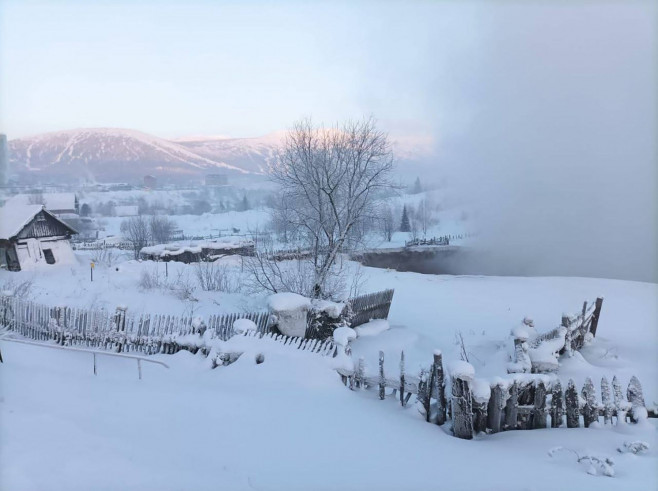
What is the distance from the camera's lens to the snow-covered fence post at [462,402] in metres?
5.78

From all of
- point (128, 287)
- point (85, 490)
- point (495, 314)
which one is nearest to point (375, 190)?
point (495, 314)

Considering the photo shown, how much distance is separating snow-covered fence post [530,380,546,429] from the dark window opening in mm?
33537

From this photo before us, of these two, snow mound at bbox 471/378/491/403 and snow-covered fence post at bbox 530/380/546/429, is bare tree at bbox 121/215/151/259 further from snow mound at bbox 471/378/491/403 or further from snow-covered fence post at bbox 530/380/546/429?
snow-covered fence post at bbox 530/380/546/429

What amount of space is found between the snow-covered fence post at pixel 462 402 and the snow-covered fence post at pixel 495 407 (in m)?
0.32

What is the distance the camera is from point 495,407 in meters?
5.83

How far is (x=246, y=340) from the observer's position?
8.21 m

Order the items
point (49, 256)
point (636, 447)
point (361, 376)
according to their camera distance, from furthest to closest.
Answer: point (49, 256) < point (361, 376) < point (636, 447)

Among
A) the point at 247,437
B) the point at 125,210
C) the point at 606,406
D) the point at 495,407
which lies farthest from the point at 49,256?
the point at 125,210

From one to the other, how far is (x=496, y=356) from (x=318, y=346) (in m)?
6.33

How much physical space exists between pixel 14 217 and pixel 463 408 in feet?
108

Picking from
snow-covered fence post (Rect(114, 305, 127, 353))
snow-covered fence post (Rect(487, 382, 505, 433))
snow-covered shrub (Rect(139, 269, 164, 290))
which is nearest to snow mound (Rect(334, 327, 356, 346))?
snow-covered fence post (Rect(487, 382, 505, 433))

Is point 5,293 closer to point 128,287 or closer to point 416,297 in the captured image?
point 128,287

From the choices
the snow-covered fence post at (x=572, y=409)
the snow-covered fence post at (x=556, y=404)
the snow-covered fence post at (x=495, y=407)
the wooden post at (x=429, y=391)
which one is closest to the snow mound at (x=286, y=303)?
the wooden post at (x=429, y=391)

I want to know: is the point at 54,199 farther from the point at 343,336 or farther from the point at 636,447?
the point at 636,447
